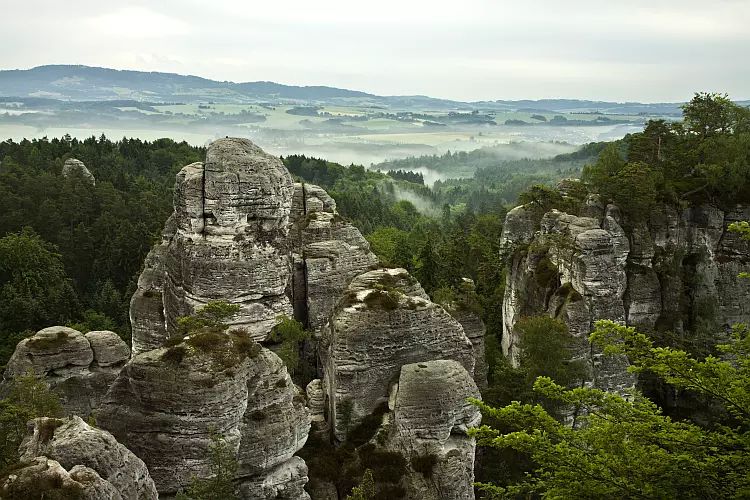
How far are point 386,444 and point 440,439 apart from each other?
6.91 ft

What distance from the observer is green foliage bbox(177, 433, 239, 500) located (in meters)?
16.4

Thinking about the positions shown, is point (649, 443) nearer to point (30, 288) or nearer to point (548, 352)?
point (548, 352)

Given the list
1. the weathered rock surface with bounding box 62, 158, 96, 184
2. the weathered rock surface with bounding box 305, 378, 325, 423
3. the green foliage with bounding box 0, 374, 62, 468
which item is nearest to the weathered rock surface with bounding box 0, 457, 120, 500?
the green foliage with bounding box 0, 374, 62, 468

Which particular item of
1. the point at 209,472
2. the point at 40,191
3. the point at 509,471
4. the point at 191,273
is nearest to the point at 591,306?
the point at 509,471

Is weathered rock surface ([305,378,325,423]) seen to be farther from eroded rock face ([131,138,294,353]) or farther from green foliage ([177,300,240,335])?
green foliage ([177,300,240,335])

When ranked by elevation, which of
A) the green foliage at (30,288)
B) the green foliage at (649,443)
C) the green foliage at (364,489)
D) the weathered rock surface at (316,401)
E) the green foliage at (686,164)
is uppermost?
the green foliage at (686,164)

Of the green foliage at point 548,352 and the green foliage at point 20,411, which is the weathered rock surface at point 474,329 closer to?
the green foliage at point 548,352

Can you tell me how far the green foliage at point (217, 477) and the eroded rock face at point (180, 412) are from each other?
0.65 feet

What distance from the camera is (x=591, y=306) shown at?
34.9 meters

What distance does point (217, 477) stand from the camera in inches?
656

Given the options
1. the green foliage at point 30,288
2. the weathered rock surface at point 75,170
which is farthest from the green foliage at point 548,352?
the weathered rock surface at point 75,170

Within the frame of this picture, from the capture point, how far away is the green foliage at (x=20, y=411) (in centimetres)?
1927

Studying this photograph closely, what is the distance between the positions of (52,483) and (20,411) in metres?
9.83

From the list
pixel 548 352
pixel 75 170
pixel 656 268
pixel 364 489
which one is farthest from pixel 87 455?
pixel 75 170
